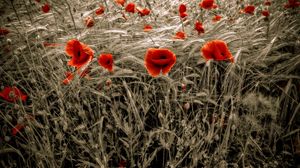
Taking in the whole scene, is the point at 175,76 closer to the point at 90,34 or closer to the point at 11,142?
the point at 90,34

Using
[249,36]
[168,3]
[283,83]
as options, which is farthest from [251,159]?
[168,3]

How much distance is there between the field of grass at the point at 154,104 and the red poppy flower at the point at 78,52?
0.08 meters

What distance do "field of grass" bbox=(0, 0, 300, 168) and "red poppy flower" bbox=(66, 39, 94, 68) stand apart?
0.08 meters

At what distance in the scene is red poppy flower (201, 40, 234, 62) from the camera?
0.78 metres

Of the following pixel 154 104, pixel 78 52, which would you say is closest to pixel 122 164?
pixel 154 104

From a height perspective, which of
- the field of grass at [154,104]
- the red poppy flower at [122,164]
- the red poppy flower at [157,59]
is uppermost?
the red poppy flower at [157,59]

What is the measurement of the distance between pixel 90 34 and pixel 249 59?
0.94 m

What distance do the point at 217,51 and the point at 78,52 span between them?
1.69 feet

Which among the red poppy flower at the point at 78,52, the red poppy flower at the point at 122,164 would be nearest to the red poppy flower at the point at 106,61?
the red poppy flower at the point at 78,52

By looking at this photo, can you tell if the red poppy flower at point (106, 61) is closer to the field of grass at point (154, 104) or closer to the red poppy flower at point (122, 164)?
the field of grass at point (154, 104)

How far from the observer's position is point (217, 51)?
2.59 feet

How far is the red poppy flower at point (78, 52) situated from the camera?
0.81 m

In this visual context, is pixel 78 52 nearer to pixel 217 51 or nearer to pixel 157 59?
pixel 157 59

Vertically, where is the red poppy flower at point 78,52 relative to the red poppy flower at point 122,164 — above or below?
above
